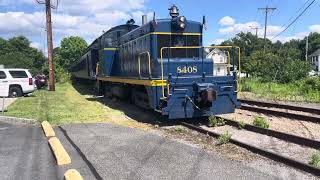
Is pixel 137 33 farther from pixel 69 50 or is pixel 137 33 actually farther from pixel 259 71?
pixel 69 50

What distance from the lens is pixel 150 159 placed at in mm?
8266

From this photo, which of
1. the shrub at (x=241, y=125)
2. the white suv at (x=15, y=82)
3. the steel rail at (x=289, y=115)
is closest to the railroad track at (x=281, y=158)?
the shrub at (x=241, y=125)

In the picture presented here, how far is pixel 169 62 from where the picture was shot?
1312cm

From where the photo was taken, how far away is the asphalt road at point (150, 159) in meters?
7.14

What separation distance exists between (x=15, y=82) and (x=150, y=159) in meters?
20.2

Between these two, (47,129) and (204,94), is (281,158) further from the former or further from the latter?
(47,129)

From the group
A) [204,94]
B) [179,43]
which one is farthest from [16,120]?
[204,94]

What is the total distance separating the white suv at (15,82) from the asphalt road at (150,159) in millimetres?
16426

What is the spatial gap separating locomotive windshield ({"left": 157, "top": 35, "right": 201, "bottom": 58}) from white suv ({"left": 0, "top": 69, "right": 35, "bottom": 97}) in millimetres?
14983

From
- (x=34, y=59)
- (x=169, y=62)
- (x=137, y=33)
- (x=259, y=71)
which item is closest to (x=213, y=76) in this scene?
(x=169, y=62)

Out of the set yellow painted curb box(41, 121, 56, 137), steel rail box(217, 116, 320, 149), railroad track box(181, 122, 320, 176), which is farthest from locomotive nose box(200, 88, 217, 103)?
yellow painted curb box(41, 121, 56, 137)

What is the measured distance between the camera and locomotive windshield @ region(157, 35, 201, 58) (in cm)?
1390

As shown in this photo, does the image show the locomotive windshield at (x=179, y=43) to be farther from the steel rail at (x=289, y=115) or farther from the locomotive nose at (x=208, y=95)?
the steel rail at (x=289, y=115)

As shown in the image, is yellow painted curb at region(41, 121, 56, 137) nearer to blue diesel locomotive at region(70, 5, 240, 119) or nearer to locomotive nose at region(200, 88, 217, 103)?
blue diesel locomotive at region(70, 5, 240, 119)
